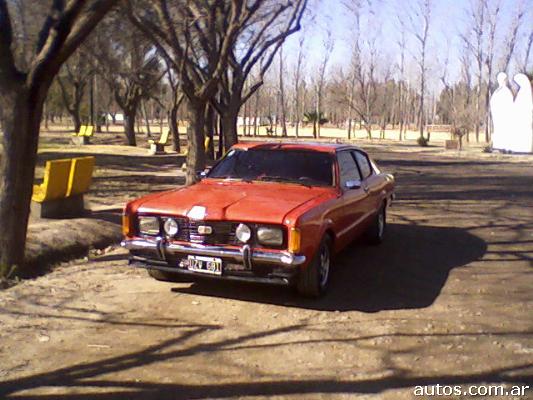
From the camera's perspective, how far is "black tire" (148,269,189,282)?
6904mm

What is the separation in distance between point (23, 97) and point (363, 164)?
4.34m

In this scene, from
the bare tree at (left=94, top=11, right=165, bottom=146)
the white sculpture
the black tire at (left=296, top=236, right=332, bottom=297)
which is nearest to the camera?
the black tire at (left=296, top=236, right=332, bottom=297)

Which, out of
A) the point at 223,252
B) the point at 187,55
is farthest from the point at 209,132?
the point at 223,252

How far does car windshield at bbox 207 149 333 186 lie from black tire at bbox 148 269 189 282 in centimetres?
131

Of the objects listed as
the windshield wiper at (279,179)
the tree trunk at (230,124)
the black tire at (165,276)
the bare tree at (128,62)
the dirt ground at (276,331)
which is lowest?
the dirt ground at (276,331)

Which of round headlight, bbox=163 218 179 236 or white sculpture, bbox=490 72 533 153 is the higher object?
white sculpture, bbox=490 72 533 153

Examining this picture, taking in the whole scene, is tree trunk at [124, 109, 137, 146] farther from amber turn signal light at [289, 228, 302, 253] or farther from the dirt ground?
amber turn signal light at [289, 228, 302, 253]

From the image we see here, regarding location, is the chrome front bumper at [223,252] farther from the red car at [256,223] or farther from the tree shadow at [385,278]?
the tree shadow at [385,278]

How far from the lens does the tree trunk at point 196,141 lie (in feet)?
46.1

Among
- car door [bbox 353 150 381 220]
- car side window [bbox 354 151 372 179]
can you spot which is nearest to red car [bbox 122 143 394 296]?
car door [bbox 353 150 381 220]

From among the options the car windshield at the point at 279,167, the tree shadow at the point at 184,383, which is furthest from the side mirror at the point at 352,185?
the tree shadow at the point at 184,383

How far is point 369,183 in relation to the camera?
8.68 metres

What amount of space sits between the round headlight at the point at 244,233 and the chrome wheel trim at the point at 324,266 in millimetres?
818

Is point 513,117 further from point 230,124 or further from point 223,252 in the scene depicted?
point 223,252
